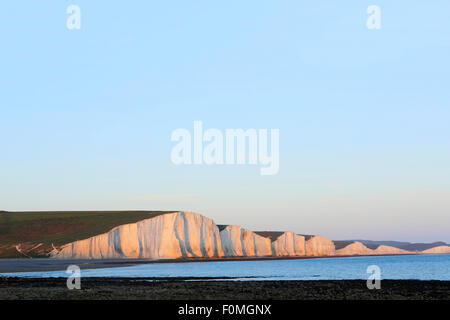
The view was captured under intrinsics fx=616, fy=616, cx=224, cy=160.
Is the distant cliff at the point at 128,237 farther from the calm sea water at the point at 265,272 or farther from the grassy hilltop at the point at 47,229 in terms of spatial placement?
the calm sea water at the point at 265,272

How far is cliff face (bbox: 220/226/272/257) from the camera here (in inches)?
4922

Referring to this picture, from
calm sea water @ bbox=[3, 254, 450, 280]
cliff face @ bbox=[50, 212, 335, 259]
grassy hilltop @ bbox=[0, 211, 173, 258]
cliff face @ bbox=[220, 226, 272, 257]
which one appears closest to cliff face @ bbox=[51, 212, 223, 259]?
cliff face @ bbox=[50, 212, 335, 259]

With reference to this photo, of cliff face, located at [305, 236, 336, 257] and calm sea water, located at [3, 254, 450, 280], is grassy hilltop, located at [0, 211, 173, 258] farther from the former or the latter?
cliff face, located at [305, 236, 336, 257]

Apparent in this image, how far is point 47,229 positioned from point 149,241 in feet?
95.0

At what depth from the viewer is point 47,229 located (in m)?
125

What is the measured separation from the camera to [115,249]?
346 ft

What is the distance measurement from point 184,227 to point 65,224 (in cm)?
2993

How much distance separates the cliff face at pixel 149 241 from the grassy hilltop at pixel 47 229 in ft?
13.7

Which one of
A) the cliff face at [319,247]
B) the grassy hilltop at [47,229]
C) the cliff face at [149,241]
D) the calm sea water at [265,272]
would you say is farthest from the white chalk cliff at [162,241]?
the cliff face at [319,247]

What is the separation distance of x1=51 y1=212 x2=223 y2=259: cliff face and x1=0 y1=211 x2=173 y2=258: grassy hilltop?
165 inches

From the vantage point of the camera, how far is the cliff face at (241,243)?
125012 mm
